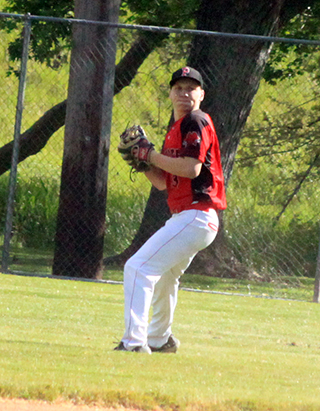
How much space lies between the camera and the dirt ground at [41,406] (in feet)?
11.4

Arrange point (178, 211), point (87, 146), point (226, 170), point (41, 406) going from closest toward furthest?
point (41, 406) → point (178, 211) → point (87, 146) → point (226, 170)

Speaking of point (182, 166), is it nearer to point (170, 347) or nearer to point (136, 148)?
point (136, 148)

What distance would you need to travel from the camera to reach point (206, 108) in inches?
369

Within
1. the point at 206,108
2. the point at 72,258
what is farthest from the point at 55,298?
the point at 206,108

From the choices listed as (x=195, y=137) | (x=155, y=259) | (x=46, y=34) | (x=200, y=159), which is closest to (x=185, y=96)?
(x=195, y=137)

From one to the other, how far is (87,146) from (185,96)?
160 inches

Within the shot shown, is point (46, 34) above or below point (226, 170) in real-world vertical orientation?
above

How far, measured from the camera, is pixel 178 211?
4.68 meters

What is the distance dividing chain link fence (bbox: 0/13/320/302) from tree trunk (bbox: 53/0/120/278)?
188 millimetres

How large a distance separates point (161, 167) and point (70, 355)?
51.1 inches

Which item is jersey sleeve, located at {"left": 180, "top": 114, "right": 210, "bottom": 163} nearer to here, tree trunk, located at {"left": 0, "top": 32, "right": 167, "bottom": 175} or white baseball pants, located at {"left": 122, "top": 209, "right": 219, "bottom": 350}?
white baseball pants, located at {"left": 122, "top": 209, "right": 219, "bottom": 350}

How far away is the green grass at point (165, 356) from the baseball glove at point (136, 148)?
123 cm

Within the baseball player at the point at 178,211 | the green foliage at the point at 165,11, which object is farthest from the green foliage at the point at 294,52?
the baseball player at the point at 178,211

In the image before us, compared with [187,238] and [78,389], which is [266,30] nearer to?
[187,238]
